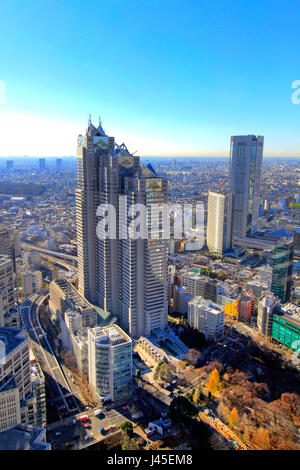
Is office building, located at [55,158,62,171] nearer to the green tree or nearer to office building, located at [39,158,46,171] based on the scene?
office building, located at [39,158,46,171]

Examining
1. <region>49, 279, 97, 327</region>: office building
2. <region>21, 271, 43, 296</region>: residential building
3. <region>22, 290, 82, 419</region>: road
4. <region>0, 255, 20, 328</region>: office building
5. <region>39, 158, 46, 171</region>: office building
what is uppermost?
<region>39, 158, 46, 171</region>: office building

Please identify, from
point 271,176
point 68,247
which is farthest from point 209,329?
point 271,176

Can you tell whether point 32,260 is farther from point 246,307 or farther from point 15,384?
point 15,384

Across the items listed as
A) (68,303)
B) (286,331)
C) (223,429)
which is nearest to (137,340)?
(68,303)

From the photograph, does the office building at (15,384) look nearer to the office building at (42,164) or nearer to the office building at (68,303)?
the office building at (68,303)

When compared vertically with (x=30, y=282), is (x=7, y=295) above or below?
above

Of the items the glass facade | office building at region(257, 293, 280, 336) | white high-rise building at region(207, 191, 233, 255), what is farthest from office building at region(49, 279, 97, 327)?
white high-rise building at region(207, 191, 233, 255)
